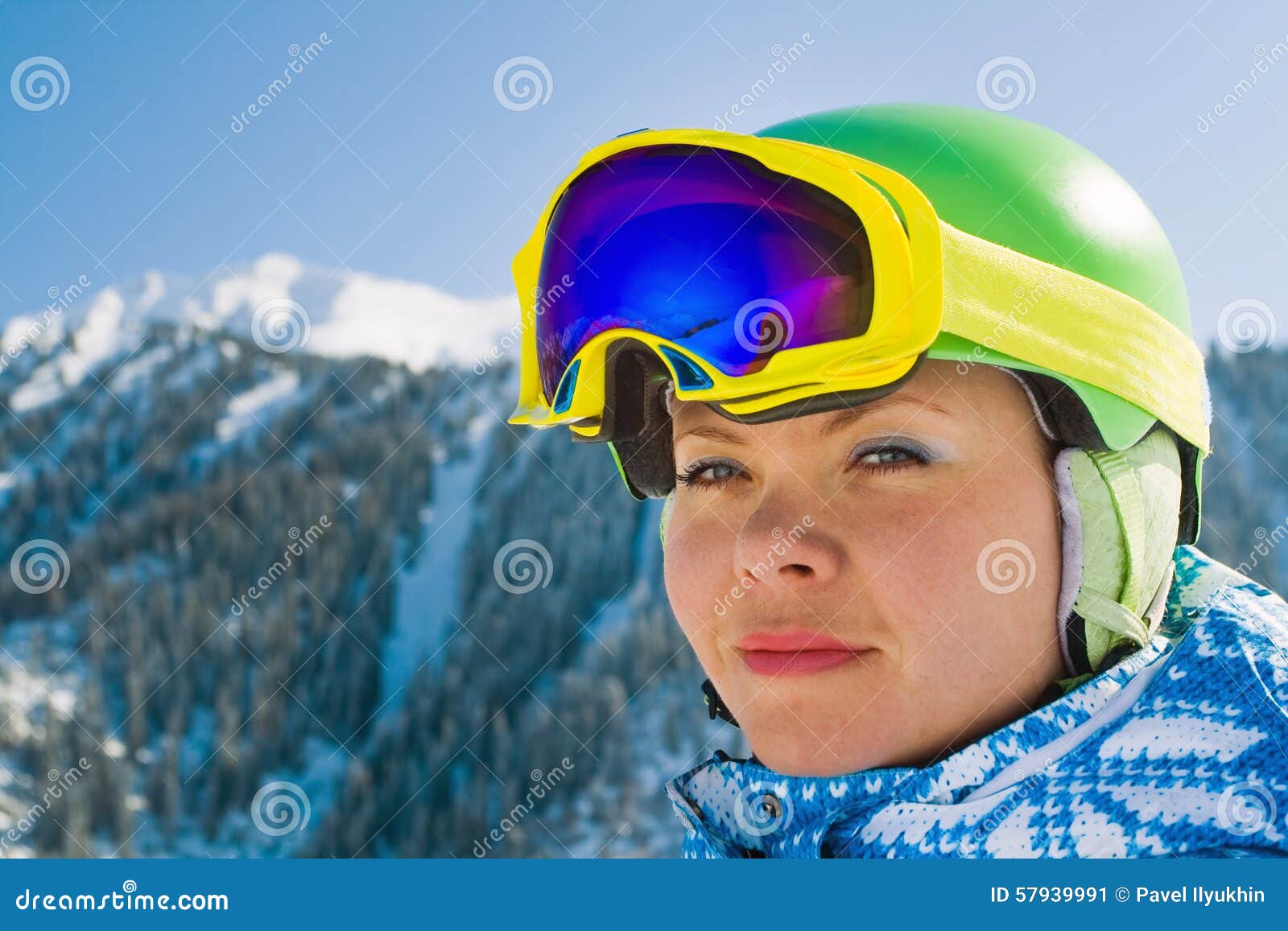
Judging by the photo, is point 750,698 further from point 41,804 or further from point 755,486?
point 41,804

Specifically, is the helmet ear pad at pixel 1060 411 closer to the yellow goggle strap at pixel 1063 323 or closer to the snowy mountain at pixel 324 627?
the yellow goggle strap at pixel 1063 323

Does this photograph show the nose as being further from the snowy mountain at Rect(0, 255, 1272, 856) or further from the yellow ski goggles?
the snowy mountain at Rect(0, 255, 1272, 856)

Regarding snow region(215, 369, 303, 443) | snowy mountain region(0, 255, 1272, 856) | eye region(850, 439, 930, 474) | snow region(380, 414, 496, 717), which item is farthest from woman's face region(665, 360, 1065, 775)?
snow region(215, 369, 303, 443)

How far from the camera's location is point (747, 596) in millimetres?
1689

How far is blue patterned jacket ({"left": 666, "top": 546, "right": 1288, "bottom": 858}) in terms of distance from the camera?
1427 mm

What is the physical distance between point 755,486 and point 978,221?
0.58 m

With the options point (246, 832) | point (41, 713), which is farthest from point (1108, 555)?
point (41, 713)

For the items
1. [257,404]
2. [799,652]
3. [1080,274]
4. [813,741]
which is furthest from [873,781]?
[257,404]

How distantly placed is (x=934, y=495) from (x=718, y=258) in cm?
52

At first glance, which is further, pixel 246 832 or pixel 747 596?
pixel 246 832

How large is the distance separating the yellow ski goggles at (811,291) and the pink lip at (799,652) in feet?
1.17

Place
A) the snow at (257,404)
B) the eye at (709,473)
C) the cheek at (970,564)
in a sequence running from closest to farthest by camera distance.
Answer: the cheek at (970,564)
the eye at (709,473)
the snow at (257,404)

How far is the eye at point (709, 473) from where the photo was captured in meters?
1.83

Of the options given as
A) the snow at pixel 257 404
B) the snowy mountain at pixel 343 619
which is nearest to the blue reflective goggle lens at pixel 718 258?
the snowy mountain at pixel 343 619
